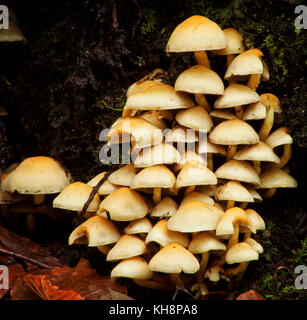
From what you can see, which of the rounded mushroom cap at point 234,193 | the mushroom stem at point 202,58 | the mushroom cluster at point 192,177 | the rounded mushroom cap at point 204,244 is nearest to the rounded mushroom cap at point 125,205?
the mushroom cluster at point 192,177

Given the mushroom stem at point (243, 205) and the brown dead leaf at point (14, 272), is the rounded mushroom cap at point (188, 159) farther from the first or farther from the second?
the brown dead leaf at point (14, 272)

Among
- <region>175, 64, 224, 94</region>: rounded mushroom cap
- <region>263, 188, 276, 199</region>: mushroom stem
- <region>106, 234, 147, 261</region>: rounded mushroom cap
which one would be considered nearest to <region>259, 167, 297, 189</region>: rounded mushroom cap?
<region>263, 188, 276, 199</region>: mushroom stem

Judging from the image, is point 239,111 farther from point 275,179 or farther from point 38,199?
point 38,199

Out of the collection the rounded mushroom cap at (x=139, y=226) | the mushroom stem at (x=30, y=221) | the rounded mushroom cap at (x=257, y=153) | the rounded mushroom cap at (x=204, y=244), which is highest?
the rounded mushroom cap at (x=257, y=153)

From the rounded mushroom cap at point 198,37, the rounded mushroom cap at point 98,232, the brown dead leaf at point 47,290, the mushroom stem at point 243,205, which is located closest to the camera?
the brown dead leaf at point 47,290

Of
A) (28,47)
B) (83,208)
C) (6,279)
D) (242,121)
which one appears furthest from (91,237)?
(28,47)

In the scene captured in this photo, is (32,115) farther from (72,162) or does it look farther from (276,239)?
(276,239)

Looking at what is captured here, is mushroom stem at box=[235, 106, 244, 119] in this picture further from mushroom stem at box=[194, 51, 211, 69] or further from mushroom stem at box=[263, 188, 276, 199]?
mushroom stem at box=[263, 188, 276, 199]

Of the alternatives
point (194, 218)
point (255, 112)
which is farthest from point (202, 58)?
point (194, 218)
